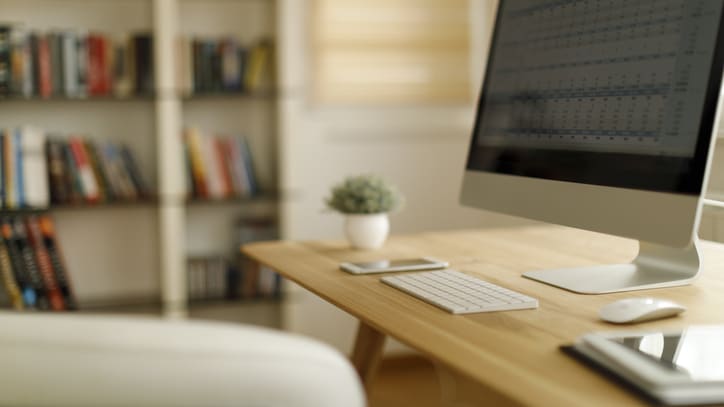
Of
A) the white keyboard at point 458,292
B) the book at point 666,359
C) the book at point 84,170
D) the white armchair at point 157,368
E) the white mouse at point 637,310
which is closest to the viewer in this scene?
the white armchair at point 157,368

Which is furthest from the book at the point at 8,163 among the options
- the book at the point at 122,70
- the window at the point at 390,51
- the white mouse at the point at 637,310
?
the white mouse at the point at 637,310

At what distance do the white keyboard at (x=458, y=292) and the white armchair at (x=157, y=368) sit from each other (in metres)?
0.68

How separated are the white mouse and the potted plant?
73 cm

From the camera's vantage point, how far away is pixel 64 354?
580 mm

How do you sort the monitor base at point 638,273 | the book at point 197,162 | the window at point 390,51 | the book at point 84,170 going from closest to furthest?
the monitor base at point 638,273, the book at point 84,170, the book at point 197,162, the window at point 390,51

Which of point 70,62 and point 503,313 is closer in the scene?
point 503,313

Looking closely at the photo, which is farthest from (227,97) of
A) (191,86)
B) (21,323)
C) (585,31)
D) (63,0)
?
(21,323)

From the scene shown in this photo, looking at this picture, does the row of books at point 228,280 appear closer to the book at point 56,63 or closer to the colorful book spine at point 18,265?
the colorful book spine at point 18,265

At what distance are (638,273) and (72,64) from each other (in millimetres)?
2131

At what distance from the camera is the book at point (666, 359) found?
850 millimetres

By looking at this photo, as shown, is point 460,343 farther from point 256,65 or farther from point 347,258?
point 256,65

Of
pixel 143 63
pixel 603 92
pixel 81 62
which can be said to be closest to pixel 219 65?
pixel 143 63

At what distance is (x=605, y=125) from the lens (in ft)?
4.59

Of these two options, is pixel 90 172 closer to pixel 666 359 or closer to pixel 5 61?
pixel 5 61
